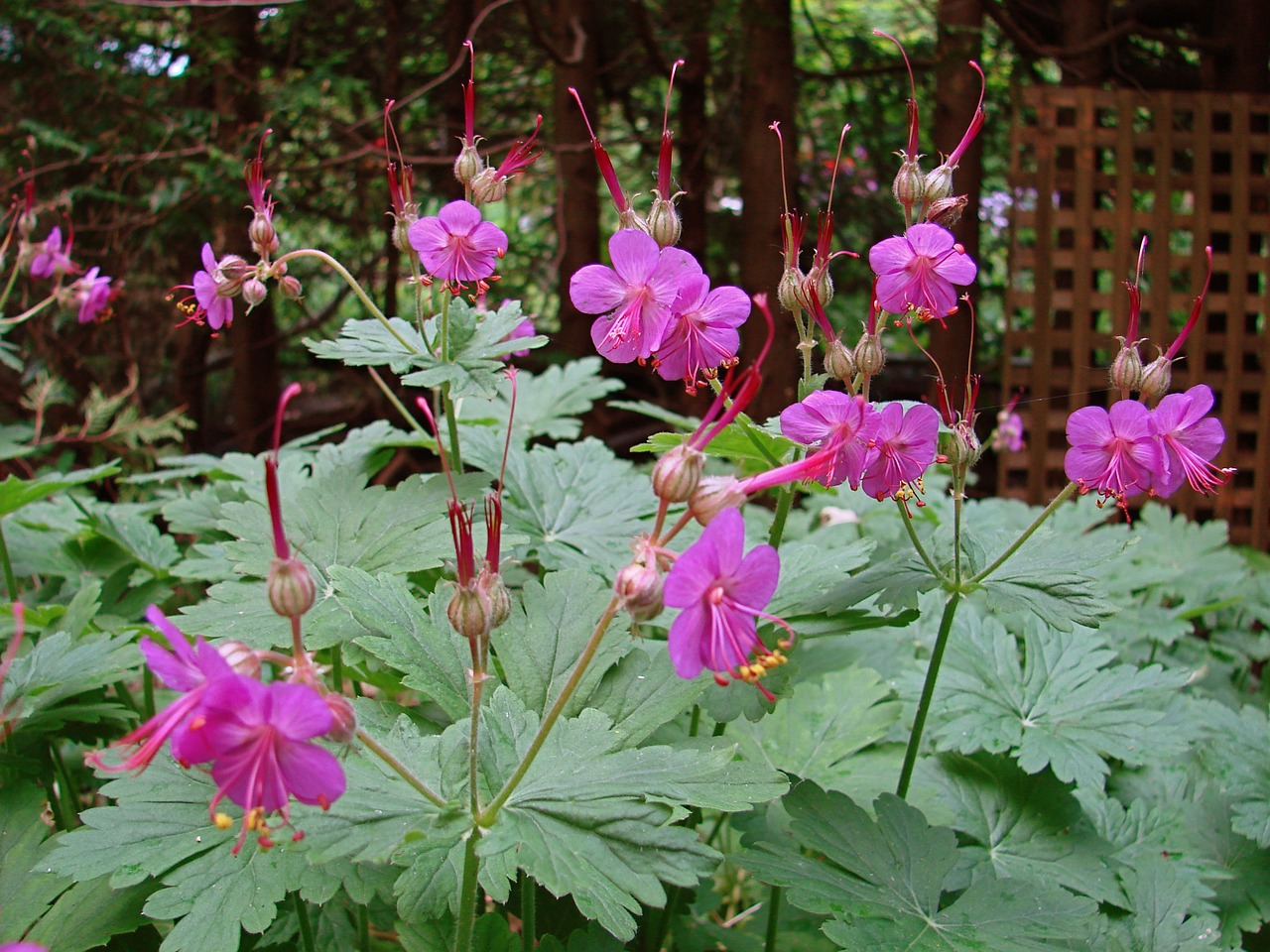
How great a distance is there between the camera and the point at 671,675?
114 centimetres

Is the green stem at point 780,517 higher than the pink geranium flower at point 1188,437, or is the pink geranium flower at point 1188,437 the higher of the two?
the pink geranium flower at point 1188,437

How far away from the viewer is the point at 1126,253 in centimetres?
442

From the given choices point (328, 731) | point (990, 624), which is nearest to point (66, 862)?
point (328, 731)

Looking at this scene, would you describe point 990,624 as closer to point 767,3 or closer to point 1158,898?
point 1158,898

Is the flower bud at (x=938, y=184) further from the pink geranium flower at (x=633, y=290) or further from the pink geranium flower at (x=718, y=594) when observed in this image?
the pink geranium flower at (x=718, y=594)

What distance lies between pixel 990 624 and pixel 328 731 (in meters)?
1.24

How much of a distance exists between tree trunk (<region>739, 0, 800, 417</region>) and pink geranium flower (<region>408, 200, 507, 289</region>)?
2.64 metres

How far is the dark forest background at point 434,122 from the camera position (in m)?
3.88

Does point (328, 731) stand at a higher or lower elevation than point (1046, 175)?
lower

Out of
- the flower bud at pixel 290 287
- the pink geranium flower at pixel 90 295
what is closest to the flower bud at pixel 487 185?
the flower bud at pixel 290 287

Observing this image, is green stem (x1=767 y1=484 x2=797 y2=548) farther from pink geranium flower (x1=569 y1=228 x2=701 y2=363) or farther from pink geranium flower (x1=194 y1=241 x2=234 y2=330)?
pink geranium flower (x1=194 y1=241 x2=234 y2=330)

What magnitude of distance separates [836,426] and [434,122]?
152 inches

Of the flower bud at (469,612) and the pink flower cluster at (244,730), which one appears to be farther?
the flower bud at (469,612)

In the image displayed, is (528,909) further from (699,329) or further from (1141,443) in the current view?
(1141,443)
